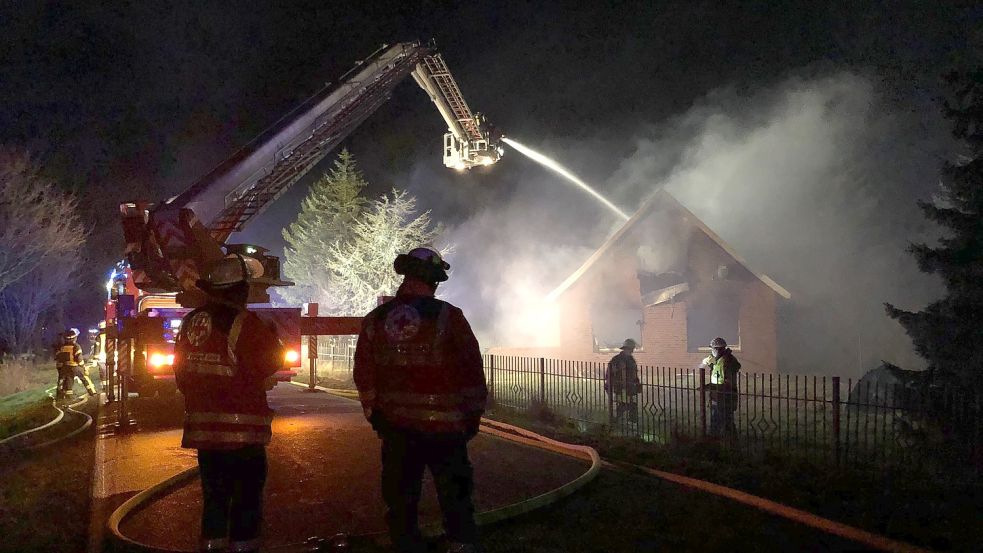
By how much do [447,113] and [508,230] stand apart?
2035 centimetres

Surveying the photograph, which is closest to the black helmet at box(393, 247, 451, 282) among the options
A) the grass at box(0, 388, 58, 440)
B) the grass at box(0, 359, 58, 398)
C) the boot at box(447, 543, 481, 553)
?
the boot at box(447, 543, 481, 553)

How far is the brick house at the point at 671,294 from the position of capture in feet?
68.8

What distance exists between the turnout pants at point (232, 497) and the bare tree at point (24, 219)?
22.4m

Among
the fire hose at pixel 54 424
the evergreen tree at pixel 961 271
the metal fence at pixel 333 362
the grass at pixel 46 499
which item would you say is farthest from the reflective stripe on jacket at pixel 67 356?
the evergreen tree at pixel 961 271

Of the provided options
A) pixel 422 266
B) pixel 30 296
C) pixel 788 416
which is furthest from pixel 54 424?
pixel 30 296

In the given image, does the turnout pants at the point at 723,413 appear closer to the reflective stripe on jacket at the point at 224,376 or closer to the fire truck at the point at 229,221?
the fire truck at the point at 229,221

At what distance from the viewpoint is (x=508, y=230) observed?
3366 centimetres

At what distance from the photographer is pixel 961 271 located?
27.2 ft

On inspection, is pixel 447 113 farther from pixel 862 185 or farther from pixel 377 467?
pixel 862 185

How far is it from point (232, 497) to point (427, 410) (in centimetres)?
105

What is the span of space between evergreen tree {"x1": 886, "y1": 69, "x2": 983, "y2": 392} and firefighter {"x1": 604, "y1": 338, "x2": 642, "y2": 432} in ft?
12.0

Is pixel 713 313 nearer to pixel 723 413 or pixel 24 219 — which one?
pixel 723 413

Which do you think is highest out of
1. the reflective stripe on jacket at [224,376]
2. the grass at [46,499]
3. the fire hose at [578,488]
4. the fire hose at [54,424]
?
the reflective stripe on jacket at [224,376]

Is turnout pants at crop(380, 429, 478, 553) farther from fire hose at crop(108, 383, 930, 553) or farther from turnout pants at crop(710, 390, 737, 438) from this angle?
turnout pants at crop(710, 390, 737, 438)
